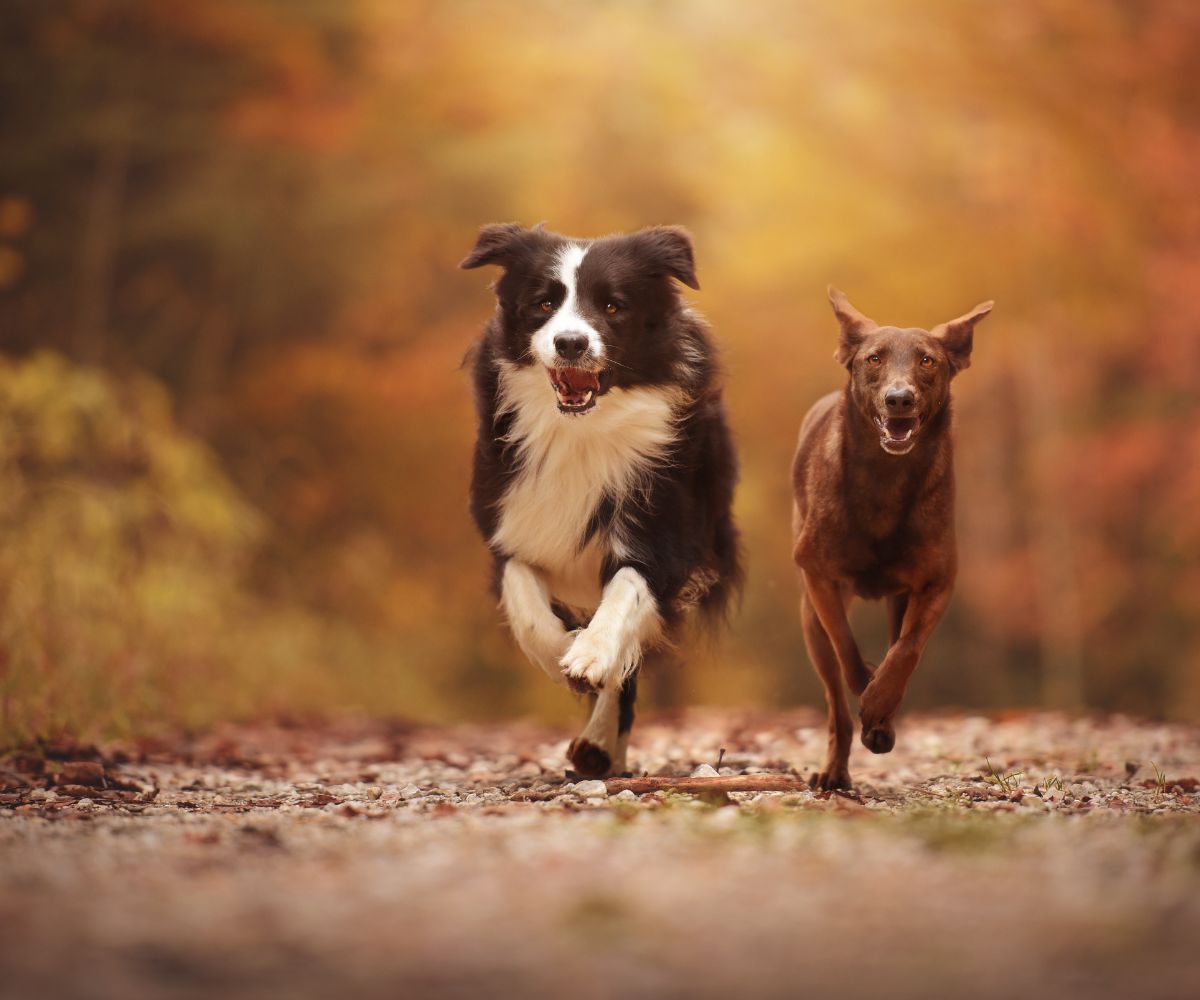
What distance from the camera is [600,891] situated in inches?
123

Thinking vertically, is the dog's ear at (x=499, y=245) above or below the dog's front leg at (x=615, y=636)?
above

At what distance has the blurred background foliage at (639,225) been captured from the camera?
1191cm

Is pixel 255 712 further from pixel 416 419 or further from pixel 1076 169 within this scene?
pixel 1076 169

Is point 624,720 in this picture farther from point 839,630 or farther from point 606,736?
point 839,630

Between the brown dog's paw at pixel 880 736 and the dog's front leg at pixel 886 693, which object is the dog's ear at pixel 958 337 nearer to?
the dog's front leg at pixel 886 693

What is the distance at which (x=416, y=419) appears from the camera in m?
12.3

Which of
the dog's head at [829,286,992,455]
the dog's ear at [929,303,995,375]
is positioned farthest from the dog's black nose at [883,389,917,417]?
the dog's ear at [929,303,995,375]

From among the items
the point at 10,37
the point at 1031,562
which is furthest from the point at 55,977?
the point at 1031,562

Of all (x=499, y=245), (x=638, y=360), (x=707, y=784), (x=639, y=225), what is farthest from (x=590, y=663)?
(x=639, y=225)

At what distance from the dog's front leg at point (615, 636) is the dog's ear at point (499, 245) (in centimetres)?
126

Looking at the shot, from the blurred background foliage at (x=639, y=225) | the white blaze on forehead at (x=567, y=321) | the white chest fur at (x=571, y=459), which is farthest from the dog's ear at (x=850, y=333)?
the blurred background foliage at (x=639, y=225)

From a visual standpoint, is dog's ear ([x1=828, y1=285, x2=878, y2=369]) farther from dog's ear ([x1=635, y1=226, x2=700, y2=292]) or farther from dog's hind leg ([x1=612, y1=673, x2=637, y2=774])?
dog's hind leg ([x1=612, y1=673, x2=637, y2=774])

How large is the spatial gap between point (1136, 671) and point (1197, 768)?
7.72 meters

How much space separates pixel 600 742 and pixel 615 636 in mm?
698
